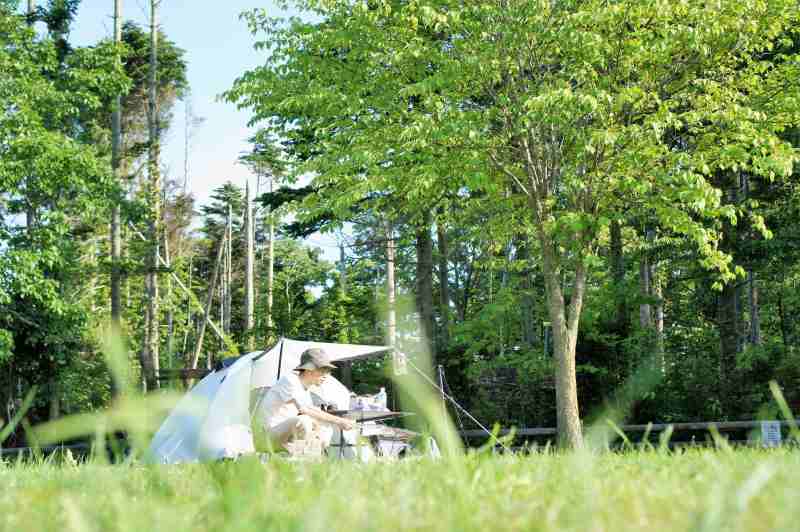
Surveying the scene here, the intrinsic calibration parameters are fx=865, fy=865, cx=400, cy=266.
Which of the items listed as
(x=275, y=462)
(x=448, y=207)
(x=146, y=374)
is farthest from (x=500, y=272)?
(x=275, y=462)

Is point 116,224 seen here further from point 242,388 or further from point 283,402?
point 283,402

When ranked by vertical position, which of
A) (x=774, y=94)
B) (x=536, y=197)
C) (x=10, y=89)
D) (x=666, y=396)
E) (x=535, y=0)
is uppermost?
(x=10, y=89)

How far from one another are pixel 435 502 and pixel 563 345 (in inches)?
451

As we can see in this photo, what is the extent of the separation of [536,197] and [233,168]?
27.3m

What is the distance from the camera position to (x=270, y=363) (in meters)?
12.4

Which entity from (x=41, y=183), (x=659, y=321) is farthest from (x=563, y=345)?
(x=659, y=321)

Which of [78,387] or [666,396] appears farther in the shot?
[78,387]

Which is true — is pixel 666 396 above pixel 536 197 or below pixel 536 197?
below

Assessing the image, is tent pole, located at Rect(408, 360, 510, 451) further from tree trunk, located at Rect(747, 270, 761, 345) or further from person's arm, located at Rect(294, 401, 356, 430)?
tree trunk, located at Rect(747, 270, 761, 345)

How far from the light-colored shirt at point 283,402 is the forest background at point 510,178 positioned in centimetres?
121

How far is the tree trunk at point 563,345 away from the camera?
12539 millimetres

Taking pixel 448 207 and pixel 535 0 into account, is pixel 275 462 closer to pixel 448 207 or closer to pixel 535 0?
pixel 535 0

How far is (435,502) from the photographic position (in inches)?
62.7

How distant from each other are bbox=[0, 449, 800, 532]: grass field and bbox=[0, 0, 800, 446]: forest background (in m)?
4.16
